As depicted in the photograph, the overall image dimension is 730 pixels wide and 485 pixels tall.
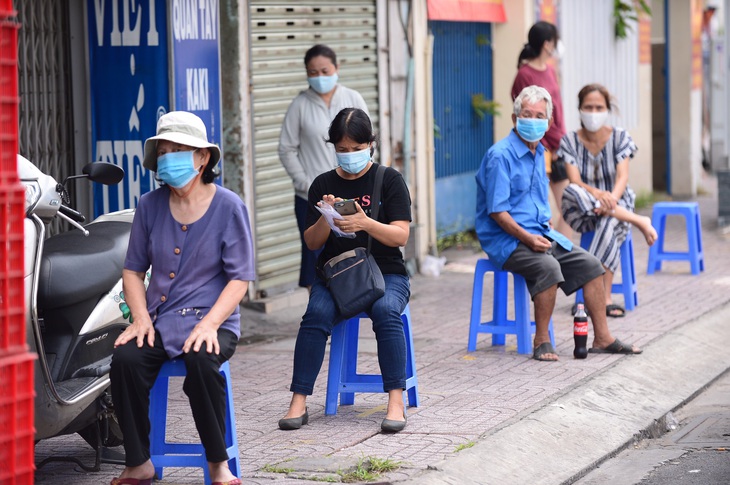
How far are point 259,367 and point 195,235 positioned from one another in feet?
9.18

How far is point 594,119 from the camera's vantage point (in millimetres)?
9062

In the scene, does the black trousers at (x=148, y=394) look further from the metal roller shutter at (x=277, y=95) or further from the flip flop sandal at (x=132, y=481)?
the metal roller shutter at (x=277, y=95)

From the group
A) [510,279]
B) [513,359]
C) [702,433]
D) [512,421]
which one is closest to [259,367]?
[513,359]

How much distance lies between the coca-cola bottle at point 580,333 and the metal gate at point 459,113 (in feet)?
16.9

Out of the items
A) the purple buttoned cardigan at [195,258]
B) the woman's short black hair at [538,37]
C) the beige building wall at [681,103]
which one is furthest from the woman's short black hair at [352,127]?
the beige building wall at [681,103]

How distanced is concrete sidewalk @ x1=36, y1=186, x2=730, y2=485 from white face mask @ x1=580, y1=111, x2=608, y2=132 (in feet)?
4.45

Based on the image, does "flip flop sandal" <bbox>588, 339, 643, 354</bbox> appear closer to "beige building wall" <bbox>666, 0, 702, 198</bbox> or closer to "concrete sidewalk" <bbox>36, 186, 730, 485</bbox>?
"concrete sidewalk" <bbox>36, 186, 730, 485</bbox>

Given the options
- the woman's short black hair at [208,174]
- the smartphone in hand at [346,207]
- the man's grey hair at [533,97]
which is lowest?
the smartphone in hand at [346,207]

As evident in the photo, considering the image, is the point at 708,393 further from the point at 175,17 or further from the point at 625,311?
the point at 175,17

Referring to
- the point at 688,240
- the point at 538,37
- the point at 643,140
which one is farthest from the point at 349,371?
the point at 643,140

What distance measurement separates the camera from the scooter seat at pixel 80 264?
5312mm

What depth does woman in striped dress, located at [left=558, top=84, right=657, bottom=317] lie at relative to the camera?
9180mm

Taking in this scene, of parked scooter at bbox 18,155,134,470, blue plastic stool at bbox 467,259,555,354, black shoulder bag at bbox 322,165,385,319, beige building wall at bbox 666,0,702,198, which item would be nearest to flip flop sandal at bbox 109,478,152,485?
parked scooter at bbox 18,155,134,470

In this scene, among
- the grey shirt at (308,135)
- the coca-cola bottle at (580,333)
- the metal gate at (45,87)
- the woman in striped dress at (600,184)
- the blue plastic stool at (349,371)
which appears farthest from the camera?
the woman in striped dress at (600,184)
